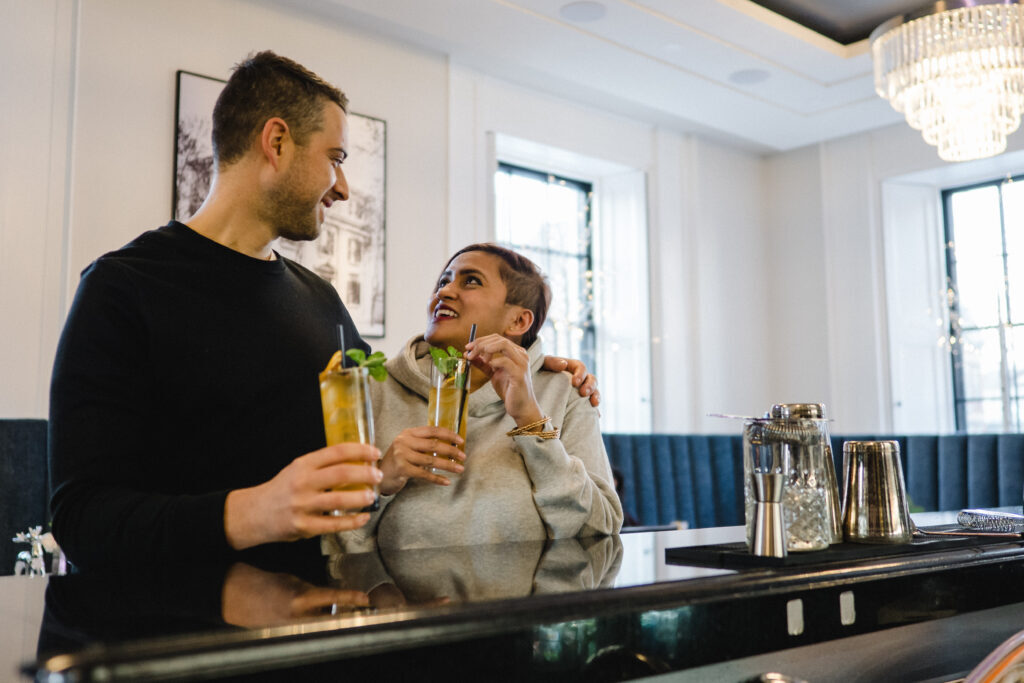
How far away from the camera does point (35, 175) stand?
3.49 meters

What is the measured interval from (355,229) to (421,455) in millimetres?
3171

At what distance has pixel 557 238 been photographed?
5703 millimetres

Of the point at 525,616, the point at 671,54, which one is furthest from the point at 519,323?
the point at 671,54

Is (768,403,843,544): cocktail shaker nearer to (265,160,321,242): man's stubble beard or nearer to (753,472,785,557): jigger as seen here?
(753,472,785,557): jigger

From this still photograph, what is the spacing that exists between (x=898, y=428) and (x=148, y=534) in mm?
5594

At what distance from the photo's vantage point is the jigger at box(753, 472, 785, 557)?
1.02 meters

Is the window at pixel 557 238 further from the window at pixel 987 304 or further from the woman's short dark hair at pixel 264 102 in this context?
the woman's short dark hair at pixel 264 102

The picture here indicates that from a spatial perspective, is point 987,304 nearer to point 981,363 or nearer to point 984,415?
point 981,363

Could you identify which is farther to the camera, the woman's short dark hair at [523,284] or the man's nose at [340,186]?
the woman's short dark hair at [523,284]

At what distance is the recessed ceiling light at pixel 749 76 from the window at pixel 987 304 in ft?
6.30

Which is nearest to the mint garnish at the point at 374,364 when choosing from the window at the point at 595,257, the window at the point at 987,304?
the window at the point at 595,257

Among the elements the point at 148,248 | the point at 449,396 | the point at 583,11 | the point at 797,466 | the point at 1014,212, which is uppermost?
the point at 583,11

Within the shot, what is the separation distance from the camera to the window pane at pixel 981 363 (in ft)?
18.9

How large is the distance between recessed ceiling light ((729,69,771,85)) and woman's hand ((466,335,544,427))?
158 inches
